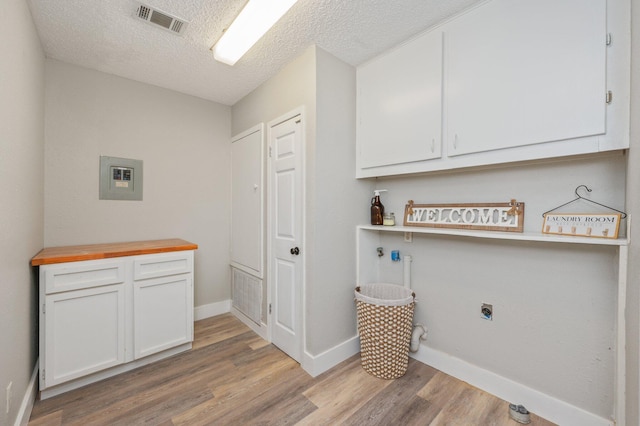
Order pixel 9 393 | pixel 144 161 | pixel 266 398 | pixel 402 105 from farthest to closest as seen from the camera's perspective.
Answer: pixel 144 161 → pixel 402 105 → pixel 266 398 → pixel 9 393

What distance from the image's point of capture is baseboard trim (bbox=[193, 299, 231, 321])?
2.93 metres

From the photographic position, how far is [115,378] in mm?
1930

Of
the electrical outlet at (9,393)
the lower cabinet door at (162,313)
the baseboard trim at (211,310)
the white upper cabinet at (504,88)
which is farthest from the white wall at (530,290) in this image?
the electrical outlet at (9,393)

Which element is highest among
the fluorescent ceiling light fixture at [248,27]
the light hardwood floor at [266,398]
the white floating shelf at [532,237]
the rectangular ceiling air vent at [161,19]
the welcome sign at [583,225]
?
the rectangular ceiling air vent at [161,19]

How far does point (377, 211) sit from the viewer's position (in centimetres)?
225

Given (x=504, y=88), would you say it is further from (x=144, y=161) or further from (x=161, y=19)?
(x=144, y=161)

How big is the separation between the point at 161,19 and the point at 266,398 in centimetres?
262

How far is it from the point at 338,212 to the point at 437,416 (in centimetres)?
146

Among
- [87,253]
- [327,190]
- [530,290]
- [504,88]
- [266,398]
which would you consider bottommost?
[266,398]

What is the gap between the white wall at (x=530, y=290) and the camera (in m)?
1.37

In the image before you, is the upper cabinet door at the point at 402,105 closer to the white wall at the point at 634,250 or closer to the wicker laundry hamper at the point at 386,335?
the white wall at the point at 634,250

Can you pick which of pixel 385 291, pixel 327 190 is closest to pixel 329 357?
pixel 385 291

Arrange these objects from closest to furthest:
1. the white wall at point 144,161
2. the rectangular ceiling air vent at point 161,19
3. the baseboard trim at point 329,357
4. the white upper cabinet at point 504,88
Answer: the white upper cabinet at point 504,88 < the rectangular ceiling air vent at point 161,19 < the baseboard trim at point 329,357 < the white wall at point 144,161

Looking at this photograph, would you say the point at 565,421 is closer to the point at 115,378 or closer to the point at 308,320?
the point at 308,320
